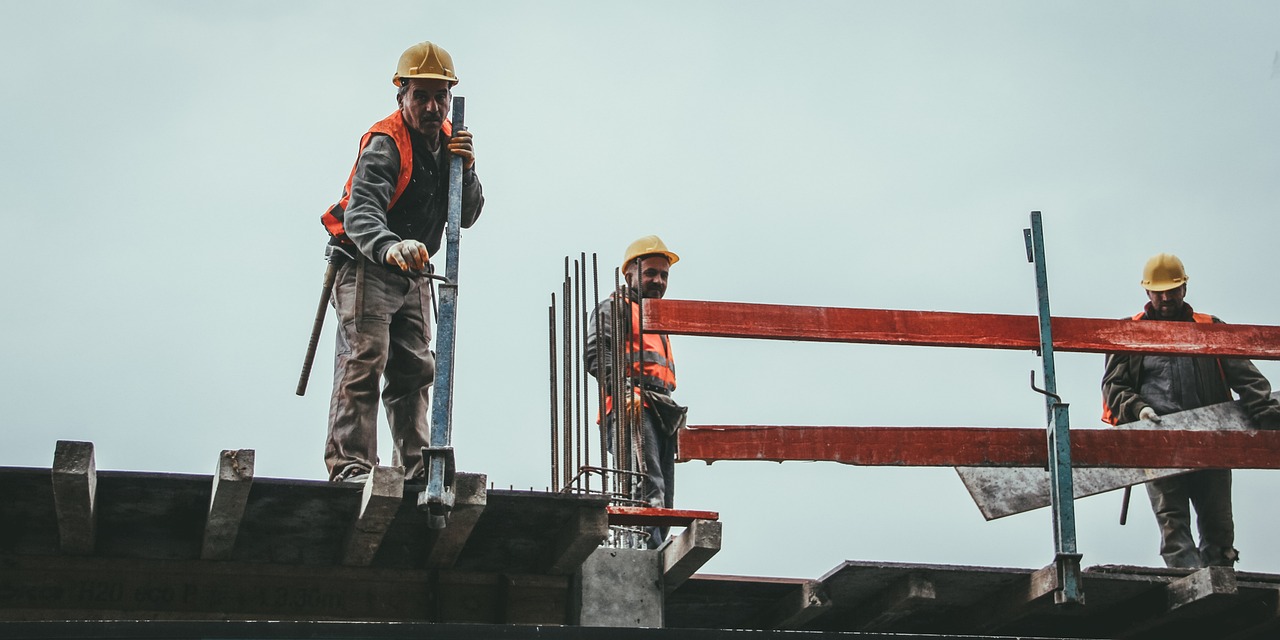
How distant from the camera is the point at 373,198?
7543 mm

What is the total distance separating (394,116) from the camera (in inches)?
313

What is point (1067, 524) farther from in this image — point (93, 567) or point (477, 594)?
point (93, 567)

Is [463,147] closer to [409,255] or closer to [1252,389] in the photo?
[409,255]

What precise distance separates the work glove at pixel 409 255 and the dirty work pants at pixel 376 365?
605 mm

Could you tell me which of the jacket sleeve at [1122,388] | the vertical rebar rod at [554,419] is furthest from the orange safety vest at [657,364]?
the jacket sleeve at [1122,388]

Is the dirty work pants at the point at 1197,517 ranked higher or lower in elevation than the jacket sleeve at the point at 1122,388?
lower

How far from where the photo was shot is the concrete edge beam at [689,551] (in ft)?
22.8

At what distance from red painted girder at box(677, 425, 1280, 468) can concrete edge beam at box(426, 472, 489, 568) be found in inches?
44.0

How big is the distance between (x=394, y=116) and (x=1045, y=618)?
14.3 feet

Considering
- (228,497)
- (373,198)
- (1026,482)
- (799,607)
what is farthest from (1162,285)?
(228,497)

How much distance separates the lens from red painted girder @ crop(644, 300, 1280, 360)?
7473 millimetres

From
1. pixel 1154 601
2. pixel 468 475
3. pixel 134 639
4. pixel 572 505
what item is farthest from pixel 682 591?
pixel 134 639

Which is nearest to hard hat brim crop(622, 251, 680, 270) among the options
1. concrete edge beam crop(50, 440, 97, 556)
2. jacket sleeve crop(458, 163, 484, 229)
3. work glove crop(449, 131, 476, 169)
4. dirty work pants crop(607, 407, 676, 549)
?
dirty work pants crop(607, 407, 676, 549)

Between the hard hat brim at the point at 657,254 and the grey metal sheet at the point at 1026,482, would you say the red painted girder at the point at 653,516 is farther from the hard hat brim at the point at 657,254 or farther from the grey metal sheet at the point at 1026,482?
the hard hat brim at the point at 657,254
